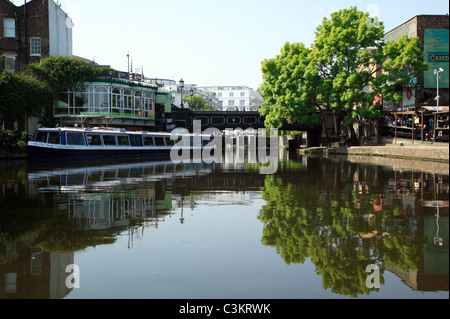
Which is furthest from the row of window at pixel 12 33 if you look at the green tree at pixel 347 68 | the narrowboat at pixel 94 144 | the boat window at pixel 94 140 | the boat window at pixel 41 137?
the green tree at pixel 347 68

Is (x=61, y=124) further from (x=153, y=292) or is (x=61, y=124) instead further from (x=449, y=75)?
(x=153, y=292)

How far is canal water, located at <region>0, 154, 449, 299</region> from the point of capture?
494cm

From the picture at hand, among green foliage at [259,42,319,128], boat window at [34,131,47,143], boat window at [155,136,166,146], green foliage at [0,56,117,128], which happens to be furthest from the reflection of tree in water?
boat window at [155,136,166,146]

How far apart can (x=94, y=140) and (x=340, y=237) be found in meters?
30.5

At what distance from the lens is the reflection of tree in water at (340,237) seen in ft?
18.0

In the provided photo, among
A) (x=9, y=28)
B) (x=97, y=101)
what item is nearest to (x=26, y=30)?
(x=9, y=28)

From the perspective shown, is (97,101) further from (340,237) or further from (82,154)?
(340,237)

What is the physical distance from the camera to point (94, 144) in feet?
115

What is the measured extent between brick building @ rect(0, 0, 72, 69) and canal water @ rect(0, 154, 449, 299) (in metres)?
38.6

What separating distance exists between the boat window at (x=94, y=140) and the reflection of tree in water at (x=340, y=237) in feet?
85.0

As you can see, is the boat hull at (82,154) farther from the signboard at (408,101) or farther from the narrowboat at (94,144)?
the signboard at (408,101)

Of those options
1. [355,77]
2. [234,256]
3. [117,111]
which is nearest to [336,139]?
[355,77]

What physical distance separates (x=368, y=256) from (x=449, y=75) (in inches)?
1587

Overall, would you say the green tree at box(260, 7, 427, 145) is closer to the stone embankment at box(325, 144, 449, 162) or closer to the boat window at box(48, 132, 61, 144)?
the stone embankment at box(325, 144, 449, 162)
